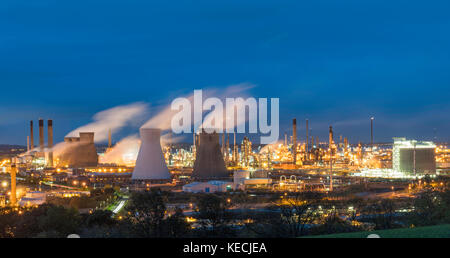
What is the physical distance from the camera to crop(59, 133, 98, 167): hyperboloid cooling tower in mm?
51500

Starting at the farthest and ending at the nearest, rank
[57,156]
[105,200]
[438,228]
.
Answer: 1. [57,156]
2. [105,200]
3. [438,228]

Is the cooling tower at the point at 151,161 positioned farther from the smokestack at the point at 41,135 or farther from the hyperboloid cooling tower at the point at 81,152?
the smokestack at the point at 41,135

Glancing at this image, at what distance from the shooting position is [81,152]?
170 feet

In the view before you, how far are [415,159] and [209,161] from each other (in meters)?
19.5

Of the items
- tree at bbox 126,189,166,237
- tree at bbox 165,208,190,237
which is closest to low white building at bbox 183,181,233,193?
tree at bbox 126,189,166,237

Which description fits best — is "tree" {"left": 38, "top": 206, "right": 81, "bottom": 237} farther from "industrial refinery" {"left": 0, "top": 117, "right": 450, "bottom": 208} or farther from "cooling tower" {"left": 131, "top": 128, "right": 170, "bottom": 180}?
"cooling tower" {"left": 131, "top": 128, "right": 170, "bottom": 180}

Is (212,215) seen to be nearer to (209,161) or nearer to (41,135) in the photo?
(209,161)

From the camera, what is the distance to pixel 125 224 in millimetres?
12344

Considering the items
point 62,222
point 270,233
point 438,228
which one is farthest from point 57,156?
point 438,228

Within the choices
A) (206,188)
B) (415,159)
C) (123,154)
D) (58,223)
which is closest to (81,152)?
(123,154)

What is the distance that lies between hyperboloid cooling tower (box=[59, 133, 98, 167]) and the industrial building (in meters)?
30.3

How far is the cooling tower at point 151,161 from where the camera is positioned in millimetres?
28484
